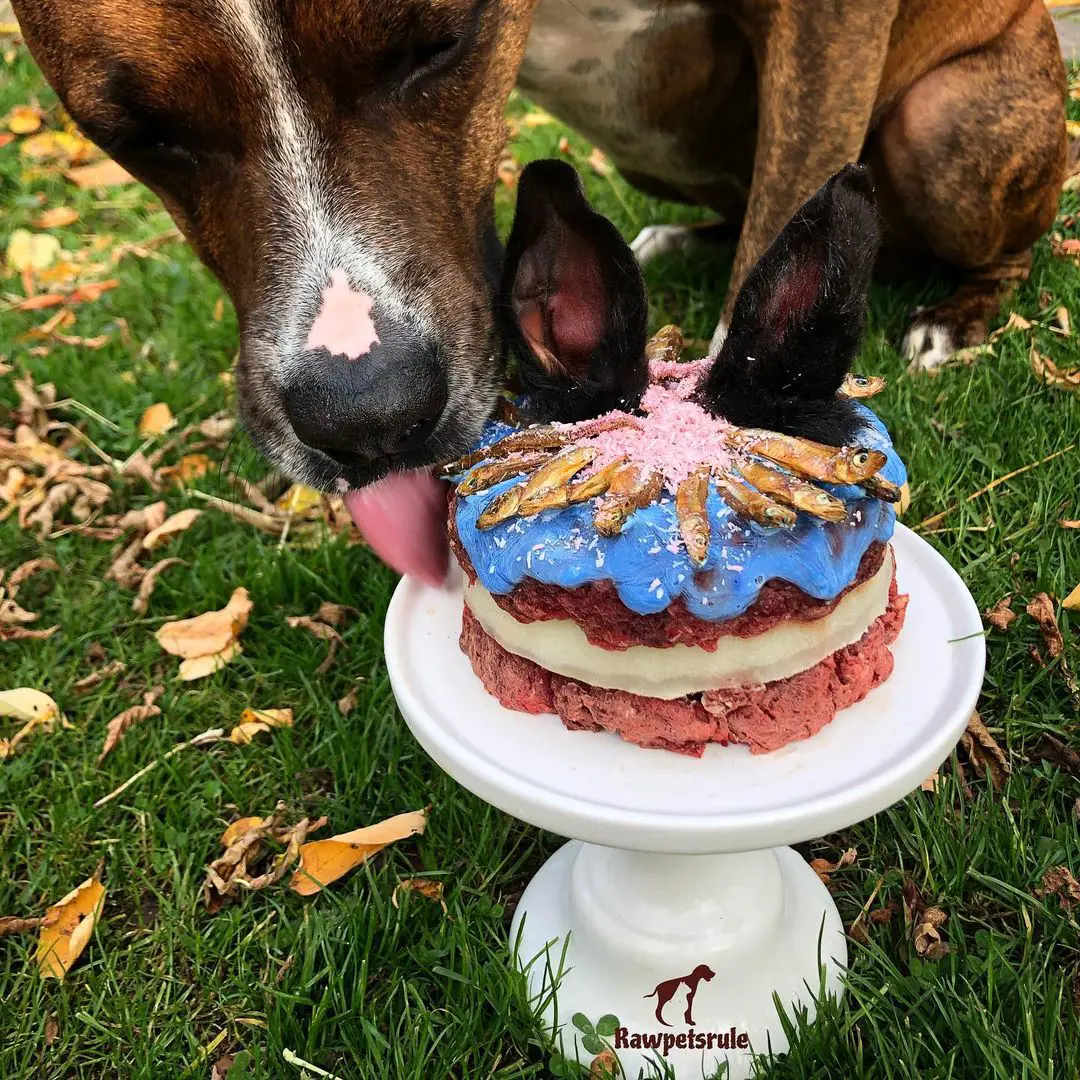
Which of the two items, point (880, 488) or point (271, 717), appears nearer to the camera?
point (880, 488)

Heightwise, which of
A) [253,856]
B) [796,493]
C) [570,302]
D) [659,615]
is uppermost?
[570,302]

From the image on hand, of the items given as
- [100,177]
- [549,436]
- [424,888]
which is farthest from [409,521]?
[100,177]

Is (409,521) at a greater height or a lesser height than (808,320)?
lesser

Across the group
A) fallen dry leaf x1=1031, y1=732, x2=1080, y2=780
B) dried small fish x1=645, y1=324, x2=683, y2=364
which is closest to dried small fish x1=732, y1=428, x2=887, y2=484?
dried small fish x1=645, y1=324, x2=683, y2=364

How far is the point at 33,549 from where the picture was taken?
290 cm

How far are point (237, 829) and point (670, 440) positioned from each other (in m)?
1.23

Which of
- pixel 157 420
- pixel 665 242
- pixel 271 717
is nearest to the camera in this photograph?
pixel 271 717

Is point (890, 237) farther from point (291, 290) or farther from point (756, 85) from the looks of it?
point (291, 290)

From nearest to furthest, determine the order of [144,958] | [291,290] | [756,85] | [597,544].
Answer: [597,544], [291,290], [144,958], [756,85]

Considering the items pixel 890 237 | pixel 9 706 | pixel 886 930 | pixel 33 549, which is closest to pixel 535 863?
pixel 886 930

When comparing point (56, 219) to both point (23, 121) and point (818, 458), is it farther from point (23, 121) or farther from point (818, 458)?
point (818, 458)

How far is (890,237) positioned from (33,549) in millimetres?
2488

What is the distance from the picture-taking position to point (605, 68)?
2.72 m

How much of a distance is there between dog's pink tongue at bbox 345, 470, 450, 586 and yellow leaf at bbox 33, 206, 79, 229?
3.88m
